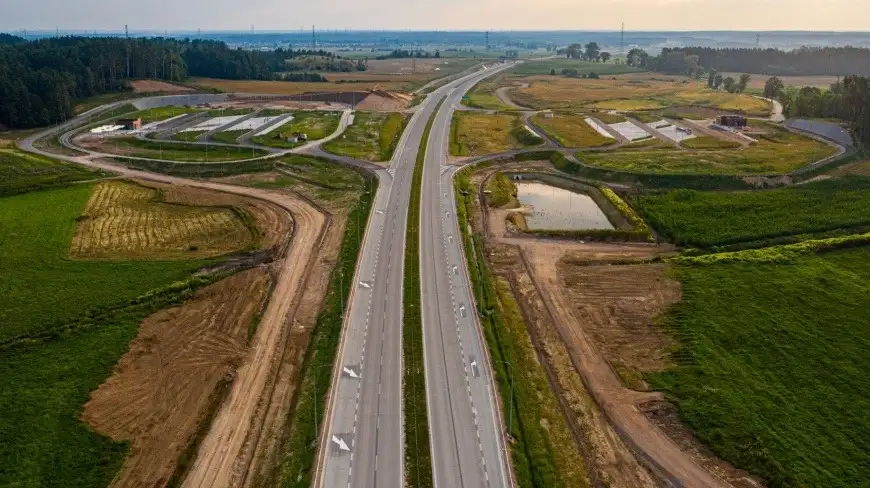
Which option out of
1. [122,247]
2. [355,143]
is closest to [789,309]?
[122,247]

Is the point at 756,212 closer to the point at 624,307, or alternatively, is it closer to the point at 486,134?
the point at 624,307

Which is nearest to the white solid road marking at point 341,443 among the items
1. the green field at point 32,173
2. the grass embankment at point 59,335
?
the grass embankment at point 59,335

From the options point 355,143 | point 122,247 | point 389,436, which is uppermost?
point 355,143

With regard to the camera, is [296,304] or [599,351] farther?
[296,304]

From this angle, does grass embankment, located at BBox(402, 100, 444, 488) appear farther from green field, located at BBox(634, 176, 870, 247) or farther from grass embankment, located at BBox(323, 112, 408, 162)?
grass embankment, located at BBox(323, 112, 408, 162)

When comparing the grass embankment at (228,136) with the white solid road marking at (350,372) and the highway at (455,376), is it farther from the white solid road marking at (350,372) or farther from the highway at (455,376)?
the white solid road marking at (350,372)

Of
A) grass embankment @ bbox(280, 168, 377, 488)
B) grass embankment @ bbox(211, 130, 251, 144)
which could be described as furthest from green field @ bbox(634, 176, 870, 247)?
grass embankment @ bbox(211, 130, 251, 144)

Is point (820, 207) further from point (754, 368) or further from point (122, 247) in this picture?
point (122, 247)
